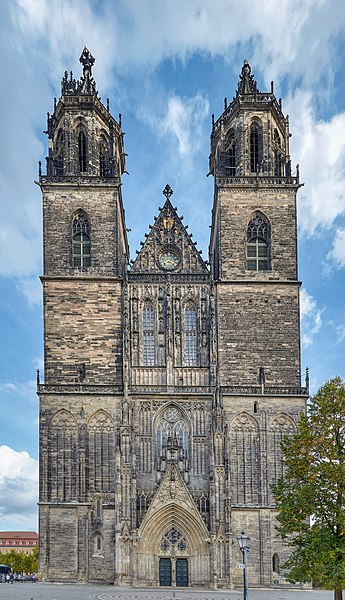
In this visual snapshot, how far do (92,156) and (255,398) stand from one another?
1595 cm

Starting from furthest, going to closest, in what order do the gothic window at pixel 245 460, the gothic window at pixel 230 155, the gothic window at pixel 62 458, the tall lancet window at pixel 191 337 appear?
the gothic window at pixel 230 155, the tall lancet window at pixel 191 337, the gothic window at pixel 245 460, the gothic window at pixel 62 458

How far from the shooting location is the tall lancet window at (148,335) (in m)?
42.4

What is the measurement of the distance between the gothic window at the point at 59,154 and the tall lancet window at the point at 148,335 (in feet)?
30.1

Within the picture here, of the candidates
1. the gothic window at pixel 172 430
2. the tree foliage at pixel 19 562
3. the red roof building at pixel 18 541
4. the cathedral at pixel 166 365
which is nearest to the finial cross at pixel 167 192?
the cathedral at pixel 166 365

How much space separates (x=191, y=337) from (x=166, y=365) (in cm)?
207

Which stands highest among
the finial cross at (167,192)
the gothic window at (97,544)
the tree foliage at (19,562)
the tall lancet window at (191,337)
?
the finial cross at (167,192)

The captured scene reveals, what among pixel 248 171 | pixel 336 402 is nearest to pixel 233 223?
pixel 248 171

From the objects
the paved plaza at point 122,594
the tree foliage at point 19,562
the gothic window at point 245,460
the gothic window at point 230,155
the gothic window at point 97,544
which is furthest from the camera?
the tree foliage at point 19,562

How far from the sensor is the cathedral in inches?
1560

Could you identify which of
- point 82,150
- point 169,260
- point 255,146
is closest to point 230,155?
point 255,146

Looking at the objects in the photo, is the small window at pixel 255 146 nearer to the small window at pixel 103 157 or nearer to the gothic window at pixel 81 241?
the small window at pixel 103 157

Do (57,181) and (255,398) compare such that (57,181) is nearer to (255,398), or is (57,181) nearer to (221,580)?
(255,398)

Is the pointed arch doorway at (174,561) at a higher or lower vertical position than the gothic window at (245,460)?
lower

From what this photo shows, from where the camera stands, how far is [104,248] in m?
43.5
